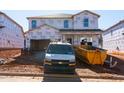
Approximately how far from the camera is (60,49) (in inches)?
800

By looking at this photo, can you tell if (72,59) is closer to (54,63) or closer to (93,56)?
(54,63)

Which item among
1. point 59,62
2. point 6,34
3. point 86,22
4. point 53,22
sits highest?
point 53,22

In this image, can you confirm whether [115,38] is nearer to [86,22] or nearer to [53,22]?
[86,22]

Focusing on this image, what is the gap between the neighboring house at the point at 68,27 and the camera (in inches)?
1695

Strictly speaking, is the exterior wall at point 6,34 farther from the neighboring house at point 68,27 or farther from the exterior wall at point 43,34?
the exterior wall at point 43,34

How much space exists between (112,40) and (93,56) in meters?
32.8

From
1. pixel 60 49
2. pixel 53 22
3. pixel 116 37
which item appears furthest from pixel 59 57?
pixel 116 37

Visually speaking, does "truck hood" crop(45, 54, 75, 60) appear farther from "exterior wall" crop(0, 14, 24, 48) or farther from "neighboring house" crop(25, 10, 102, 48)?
"exterior wall" crop(0, 14, 24, 48)

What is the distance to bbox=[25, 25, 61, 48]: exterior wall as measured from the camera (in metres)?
43.1

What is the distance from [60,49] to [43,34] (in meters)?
23.6

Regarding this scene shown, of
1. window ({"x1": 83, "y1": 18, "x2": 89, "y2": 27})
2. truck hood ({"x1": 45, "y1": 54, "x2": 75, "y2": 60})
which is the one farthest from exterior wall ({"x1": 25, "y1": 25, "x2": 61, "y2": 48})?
truck hood ({"x1": 45, "y1": 54, "x2": 75, "y2": 60})

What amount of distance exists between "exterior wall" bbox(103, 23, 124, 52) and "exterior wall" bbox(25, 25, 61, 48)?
11.4 meters
